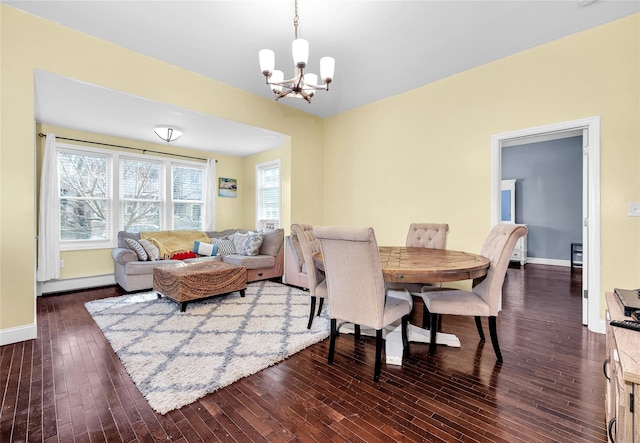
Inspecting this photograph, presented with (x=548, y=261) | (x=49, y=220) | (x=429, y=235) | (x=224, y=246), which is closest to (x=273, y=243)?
(x=224, y=246)

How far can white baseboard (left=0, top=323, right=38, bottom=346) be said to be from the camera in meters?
2.36

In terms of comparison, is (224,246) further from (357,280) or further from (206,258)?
(357,280)

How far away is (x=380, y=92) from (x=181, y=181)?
409 cm

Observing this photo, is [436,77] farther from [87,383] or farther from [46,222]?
[46,222]

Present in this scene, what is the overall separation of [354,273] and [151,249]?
388 centimetres

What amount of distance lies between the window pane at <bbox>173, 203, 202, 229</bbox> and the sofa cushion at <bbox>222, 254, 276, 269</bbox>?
1.51 meters

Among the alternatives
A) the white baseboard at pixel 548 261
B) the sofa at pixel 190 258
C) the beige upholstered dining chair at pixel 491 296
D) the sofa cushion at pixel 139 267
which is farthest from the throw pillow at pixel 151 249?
the white baseboard at pixel 548 261

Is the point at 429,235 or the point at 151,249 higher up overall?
the point at 429,235

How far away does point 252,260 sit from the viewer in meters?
4.50

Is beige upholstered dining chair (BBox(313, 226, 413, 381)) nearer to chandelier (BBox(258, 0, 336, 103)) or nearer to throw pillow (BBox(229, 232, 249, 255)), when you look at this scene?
chandelier (BBox(258, 0, 336, 103))

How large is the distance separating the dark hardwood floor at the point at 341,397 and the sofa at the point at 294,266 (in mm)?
1620

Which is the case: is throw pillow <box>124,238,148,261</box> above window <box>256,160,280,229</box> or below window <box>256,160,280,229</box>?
below

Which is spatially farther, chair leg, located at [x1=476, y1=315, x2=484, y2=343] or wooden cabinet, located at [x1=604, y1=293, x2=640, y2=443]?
chair leg, located at [x1=476, y1=315, x2=484, y2=343]

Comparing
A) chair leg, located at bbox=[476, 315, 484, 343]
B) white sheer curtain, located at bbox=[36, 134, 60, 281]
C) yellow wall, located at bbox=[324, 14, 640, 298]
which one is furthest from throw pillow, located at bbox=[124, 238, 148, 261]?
chair leg, located at bbox=[476, 315, 484, 343]
